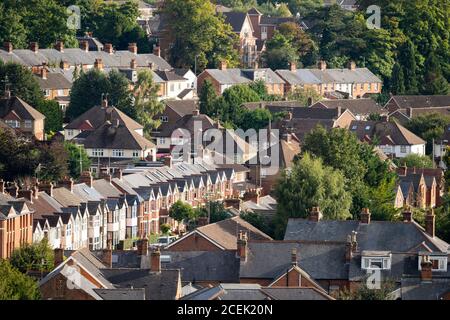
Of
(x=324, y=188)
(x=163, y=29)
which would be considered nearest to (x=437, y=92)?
(x=163, y=29)

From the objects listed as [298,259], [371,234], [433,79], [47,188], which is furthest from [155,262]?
[433,79]

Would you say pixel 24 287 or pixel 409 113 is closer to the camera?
pixel 24 287

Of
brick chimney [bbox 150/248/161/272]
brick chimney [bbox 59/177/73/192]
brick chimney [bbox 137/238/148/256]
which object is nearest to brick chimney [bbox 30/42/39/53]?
brick chimney [bbox 59/177/73/192]

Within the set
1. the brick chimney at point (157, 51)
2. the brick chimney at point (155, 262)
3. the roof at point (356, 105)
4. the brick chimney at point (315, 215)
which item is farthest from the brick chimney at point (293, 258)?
the brick chimney at point (157, 51)

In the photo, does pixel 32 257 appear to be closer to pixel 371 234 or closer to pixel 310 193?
pixel 371 234

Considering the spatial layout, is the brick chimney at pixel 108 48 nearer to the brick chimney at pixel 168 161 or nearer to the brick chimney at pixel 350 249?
the brick chimney at pixel 168 161

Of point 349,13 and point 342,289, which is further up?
point 349,13

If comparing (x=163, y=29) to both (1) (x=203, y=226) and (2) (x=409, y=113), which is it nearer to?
(2) (x=409, y=113)

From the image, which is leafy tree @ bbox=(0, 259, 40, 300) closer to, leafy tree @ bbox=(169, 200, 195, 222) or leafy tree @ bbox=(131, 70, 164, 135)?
leafy tree @ bbox=(169, 200, 195, 222)
